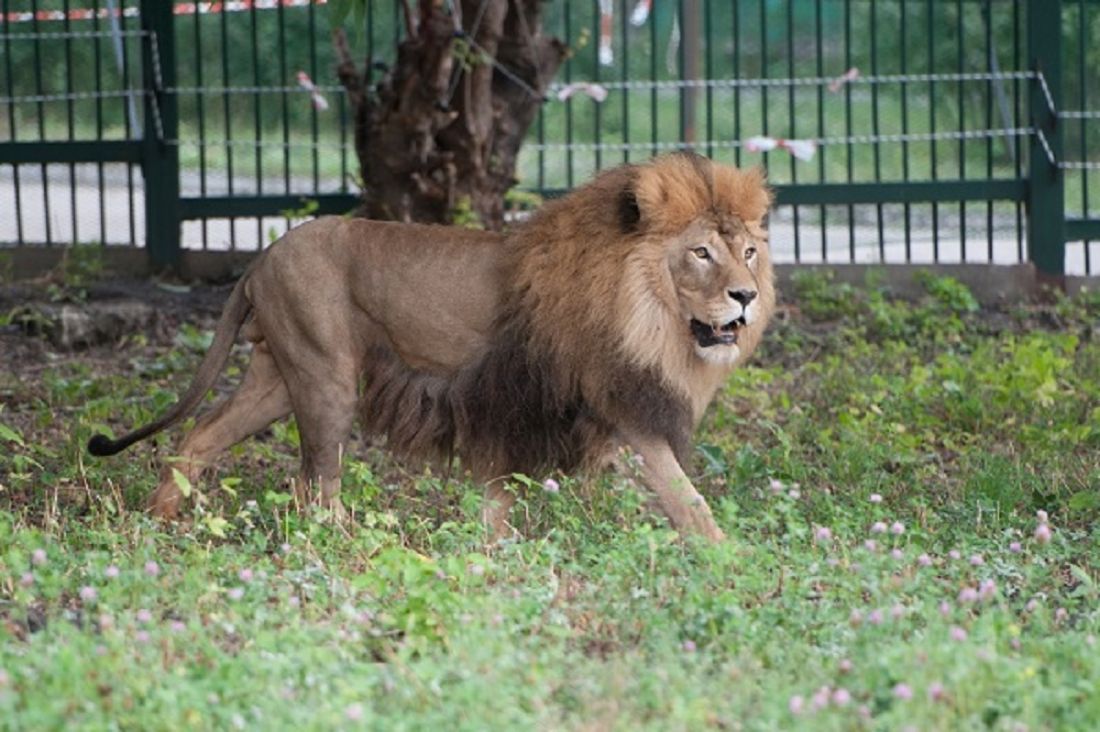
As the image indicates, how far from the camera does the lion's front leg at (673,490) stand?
19.9ft

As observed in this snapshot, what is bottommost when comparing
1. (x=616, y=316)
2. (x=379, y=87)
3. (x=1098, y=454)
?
(x=1098, y=454)

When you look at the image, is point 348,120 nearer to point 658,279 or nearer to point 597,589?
point 658,279

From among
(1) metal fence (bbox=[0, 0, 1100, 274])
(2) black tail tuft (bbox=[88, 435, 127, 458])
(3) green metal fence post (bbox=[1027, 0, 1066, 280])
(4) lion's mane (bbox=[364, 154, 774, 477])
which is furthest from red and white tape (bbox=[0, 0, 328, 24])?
(4) lion's mane (bbox=[364, 154, 774, 477])

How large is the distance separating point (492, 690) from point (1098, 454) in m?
4.06

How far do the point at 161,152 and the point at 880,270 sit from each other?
12.8 feet

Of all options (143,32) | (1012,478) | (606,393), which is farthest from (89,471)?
(143,32)

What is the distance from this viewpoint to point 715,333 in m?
6.23

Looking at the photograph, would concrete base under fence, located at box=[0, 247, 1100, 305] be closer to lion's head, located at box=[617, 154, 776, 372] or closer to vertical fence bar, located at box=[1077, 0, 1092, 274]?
vertical fence bar, located at box=[1077, 0, 1092, 274]

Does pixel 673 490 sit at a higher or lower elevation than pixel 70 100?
lower

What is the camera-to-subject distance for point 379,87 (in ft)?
33.4

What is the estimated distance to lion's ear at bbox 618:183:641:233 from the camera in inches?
248

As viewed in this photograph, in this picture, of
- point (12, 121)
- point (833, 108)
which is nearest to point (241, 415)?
point (12, 121)

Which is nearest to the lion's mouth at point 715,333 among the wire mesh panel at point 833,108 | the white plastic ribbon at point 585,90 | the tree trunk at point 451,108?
the tree trunk at point 451,108

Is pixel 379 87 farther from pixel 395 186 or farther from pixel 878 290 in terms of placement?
pixel 878 290
